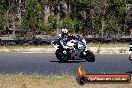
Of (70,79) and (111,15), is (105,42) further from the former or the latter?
(70,79)

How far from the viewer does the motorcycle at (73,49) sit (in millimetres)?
21438

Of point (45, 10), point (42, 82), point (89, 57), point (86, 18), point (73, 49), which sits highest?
point (42, 82)

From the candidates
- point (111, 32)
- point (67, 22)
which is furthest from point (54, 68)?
point (67, 22)

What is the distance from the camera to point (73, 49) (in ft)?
71.0

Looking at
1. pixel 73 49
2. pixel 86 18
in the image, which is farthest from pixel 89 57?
pixel 86 18

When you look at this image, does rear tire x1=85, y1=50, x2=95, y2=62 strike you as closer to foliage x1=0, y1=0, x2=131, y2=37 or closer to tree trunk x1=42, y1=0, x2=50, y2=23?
foliage x1=0, y1=0, x2=131, y2=37

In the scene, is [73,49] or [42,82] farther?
[73,49]

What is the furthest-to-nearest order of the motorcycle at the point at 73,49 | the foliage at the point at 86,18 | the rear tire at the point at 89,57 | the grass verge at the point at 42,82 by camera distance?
the foliage at the point at 86,18, the rear tire at the point at 89,57, the motorcycle at the point at 73,49, the grass verge at the point at 42,82

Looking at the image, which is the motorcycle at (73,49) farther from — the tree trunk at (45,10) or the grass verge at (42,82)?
the tree trunk at (45,10)

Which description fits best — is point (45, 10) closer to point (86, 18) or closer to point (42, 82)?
point (86, 18)

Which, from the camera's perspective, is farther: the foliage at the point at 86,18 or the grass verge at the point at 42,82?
the foliage at the point at 86,18

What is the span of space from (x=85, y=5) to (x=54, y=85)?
130 ft

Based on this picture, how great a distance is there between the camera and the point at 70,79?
14344 millimetres

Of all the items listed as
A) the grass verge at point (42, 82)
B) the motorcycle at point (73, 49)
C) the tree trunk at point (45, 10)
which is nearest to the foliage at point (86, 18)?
the tree trunk at point (45, 10)
